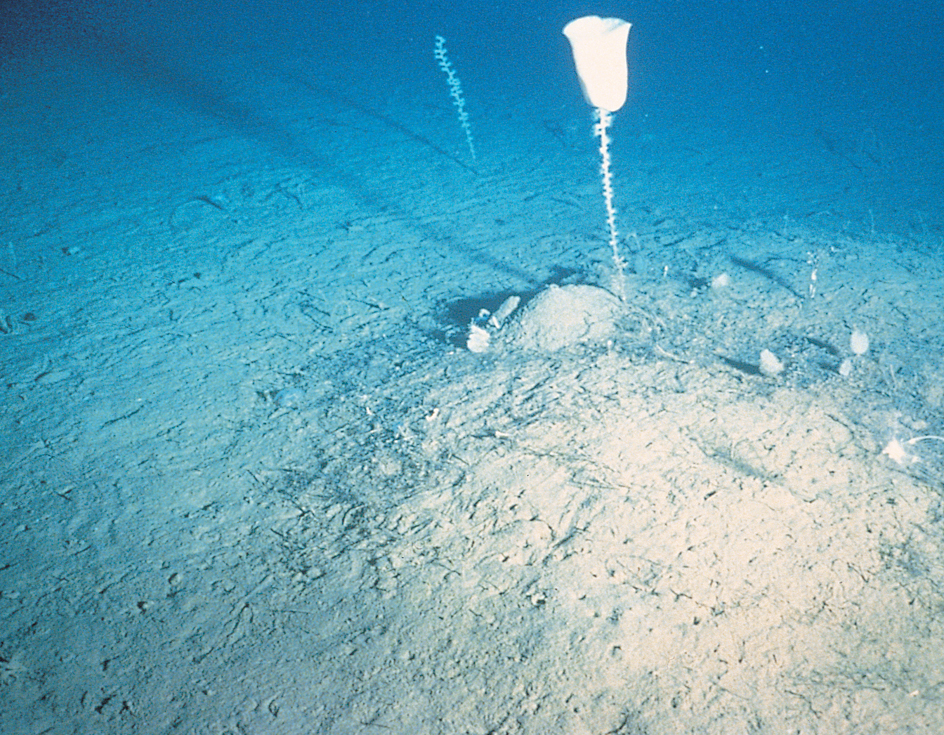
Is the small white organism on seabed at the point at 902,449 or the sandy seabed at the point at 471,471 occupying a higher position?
the small white organism on seabed at the point at 902,449

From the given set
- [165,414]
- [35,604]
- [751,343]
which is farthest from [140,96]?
[751,343]

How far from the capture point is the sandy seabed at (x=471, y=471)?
2100 mm

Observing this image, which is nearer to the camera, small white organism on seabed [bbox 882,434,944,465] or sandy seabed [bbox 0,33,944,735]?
sandy seabed [bbox 0,33,944,735]

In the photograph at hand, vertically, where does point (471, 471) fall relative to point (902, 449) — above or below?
below

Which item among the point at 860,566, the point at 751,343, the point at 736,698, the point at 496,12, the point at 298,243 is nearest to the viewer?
the point at 736,698

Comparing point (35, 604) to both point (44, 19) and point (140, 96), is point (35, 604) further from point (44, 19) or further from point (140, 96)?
point (44, 19)

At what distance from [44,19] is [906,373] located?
1457 centimetres

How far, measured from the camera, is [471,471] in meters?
2.94

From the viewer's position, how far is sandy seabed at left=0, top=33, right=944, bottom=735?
210cm

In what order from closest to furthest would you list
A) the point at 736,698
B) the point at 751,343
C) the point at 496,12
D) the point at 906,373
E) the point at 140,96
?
1. the point at 736,698
2. the point at 906,373
3. the point at 751,343
4. the point at 140,96
5. the point at 496,12

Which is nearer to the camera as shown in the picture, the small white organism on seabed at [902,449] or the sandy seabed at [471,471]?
the sandy seabed at [471,471]

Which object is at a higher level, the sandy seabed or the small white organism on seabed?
the small white organism on seabed

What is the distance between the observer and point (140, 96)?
28.7ft

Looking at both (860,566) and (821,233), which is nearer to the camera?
(860,566)
